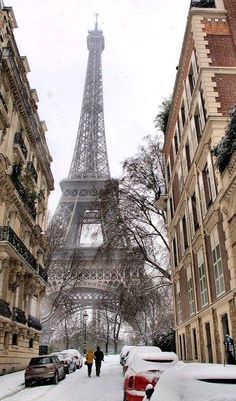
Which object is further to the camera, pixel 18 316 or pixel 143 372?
pixel 18 316

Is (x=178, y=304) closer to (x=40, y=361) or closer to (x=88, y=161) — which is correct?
(x=40, y=361)

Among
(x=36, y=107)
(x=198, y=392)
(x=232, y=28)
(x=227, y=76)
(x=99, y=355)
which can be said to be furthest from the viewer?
(x=36, y=107)

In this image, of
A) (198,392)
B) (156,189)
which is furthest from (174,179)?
(198,392)

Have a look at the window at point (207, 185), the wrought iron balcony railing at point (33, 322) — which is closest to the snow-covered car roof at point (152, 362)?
the window at point (207, 185)

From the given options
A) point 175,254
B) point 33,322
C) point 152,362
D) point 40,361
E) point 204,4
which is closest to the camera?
point 152,362

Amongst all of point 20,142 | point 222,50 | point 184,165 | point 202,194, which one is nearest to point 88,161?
point 20,142

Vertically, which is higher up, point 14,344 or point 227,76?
point 227,76

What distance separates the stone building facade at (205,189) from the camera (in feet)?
49.0

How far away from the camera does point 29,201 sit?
28.2 metres

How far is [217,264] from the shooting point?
1598 cm

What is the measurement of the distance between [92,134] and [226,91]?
67.0m

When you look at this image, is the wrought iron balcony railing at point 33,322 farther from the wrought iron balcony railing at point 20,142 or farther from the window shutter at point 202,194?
the window shutter at point 202,194

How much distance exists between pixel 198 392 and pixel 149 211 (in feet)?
90.0

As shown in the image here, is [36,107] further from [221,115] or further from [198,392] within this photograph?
[198,392]
